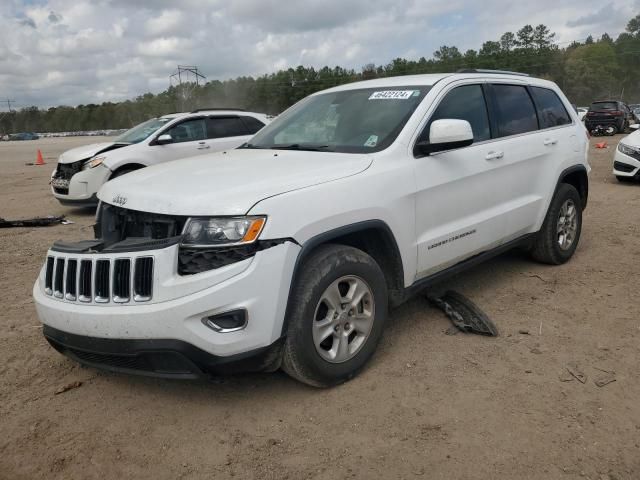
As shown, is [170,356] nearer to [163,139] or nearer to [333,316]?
[333,316]

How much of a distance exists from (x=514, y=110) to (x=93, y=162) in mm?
6978

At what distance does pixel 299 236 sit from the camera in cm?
287

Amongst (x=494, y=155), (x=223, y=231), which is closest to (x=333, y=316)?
(x=223, y=231)

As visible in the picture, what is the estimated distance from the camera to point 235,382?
336 centimetres

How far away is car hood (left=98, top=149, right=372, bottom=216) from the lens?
2.81 meters

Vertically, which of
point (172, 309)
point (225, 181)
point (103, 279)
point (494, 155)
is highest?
point (494, 155)

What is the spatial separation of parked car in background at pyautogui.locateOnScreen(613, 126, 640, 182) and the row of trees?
68.1m

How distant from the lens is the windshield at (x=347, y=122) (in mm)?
3682

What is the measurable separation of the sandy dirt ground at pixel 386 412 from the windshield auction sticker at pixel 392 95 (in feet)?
5.38

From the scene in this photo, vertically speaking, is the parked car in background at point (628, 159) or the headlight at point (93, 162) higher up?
the parked car in background at point (628, 159)

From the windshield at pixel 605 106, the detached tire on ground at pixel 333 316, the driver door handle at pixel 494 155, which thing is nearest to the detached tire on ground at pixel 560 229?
the driver door handle at pixel 494 155

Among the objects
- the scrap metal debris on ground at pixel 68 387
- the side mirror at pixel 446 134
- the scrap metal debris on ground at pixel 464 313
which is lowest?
the scrap metal debris on ground at pixel 68 387

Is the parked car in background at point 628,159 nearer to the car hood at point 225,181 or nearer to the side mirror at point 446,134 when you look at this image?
the side mirror at point 446,134

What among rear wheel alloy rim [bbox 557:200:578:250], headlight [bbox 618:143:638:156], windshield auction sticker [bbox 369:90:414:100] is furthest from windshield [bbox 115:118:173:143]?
headlight [bbox 618:143:638:156]
